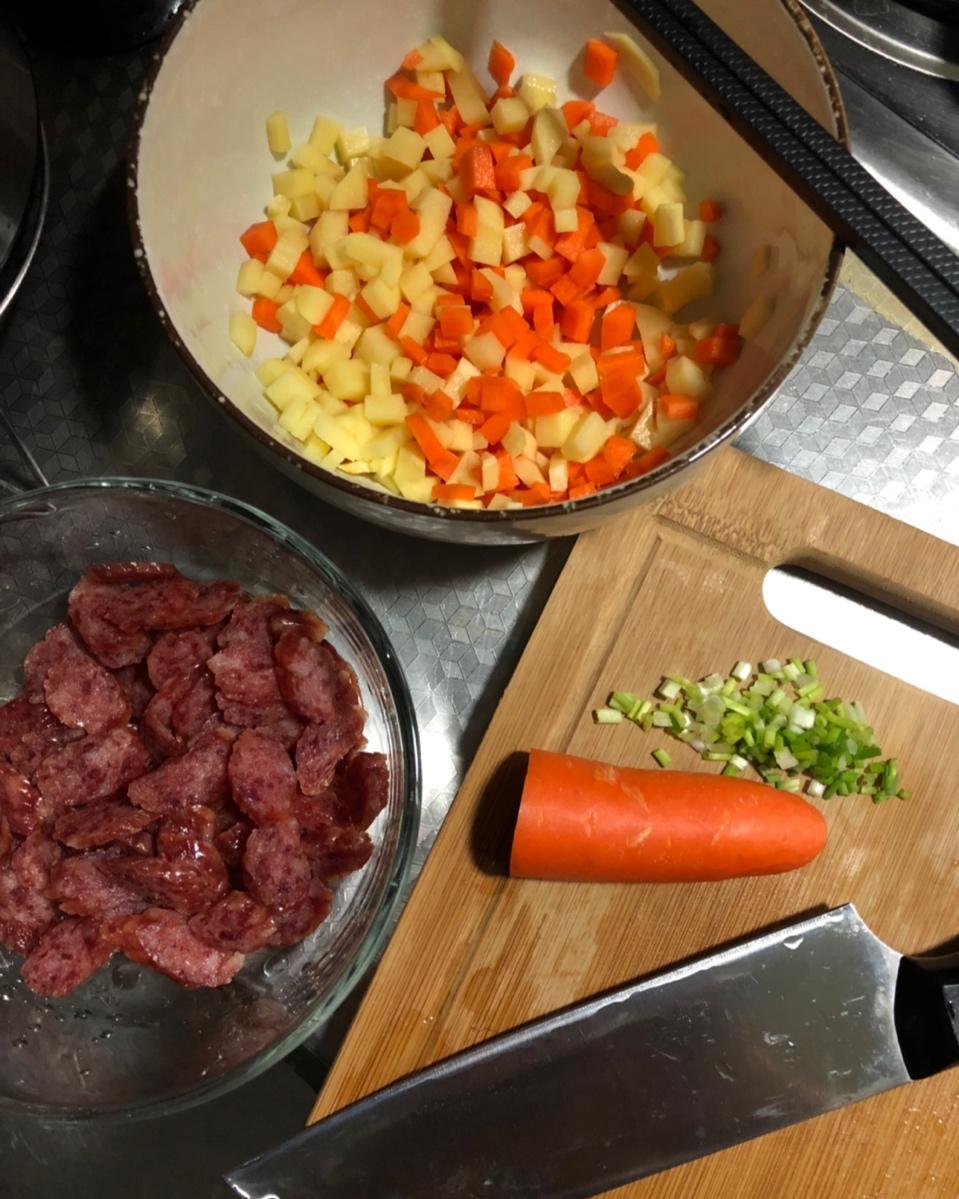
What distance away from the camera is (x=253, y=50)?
1.29 metres

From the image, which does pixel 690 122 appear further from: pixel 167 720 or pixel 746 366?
pixel 167 720

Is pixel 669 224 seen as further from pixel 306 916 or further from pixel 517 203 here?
pixel 306 916

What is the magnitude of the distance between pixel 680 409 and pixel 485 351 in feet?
0.85

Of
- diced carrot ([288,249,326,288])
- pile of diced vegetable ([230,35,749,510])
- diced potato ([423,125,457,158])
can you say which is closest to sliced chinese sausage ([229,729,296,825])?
pile of diced vegetable ([230,35,749,510])

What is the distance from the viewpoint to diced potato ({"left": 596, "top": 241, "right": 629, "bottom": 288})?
136 cm

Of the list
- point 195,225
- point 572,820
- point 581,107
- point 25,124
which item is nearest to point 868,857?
point 572,820

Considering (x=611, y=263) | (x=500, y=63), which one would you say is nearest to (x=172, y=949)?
(x=611, y=263)

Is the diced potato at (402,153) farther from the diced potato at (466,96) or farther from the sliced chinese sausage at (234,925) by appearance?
the sliced chinese sausage at (234,925)

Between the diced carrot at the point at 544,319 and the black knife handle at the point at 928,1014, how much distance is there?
3.10ft

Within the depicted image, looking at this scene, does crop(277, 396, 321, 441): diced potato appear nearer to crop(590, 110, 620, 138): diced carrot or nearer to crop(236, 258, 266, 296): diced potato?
crop(236, 258, 266, 296): diced potato

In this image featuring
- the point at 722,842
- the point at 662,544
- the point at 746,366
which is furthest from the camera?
the point at 662,544

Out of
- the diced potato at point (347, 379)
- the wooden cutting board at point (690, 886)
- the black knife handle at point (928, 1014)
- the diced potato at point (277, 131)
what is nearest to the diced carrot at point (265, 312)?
the diced potato at point (347, 379)

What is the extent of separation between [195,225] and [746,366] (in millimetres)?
710

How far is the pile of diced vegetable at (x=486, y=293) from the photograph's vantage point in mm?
1313
